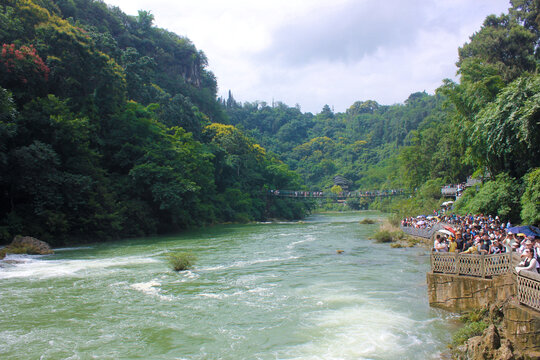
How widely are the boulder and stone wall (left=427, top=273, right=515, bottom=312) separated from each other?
19.2 metres

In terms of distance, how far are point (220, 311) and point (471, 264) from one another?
648cm

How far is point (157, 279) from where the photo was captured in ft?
46.8

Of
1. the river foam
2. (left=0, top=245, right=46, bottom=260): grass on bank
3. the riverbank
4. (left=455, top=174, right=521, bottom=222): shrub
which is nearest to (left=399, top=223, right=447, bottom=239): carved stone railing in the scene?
the riverbank

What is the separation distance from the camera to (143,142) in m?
35.2

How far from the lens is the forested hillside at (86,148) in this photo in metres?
23.3

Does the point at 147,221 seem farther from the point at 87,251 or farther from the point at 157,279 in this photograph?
the point at 157,279

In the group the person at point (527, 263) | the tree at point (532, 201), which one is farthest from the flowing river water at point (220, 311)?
the tree at point (532, 201)

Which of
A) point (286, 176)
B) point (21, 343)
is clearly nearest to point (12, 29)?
point (21, 343)

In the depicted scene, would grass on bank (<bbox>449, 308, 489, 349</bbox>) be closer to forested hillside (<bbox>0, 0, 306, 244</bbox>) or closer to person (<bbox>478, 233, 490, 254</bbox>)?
person (<bbox>478, 233, 490, 254</bbox>)

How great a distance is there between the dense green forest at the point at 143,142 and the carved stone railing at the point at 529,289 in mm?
10813

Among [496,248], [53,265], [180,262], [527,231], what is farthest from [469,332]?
[53,265]

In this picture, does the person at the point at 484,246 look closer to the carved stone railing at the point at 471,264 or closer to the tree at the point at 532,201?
the carved stone railing at the point at 471,264

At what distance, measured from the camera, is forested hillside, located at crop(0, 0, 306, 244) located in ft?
76.5

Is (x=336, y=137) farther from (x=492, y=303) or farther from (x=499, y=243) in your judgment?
(x=492, y=303)
